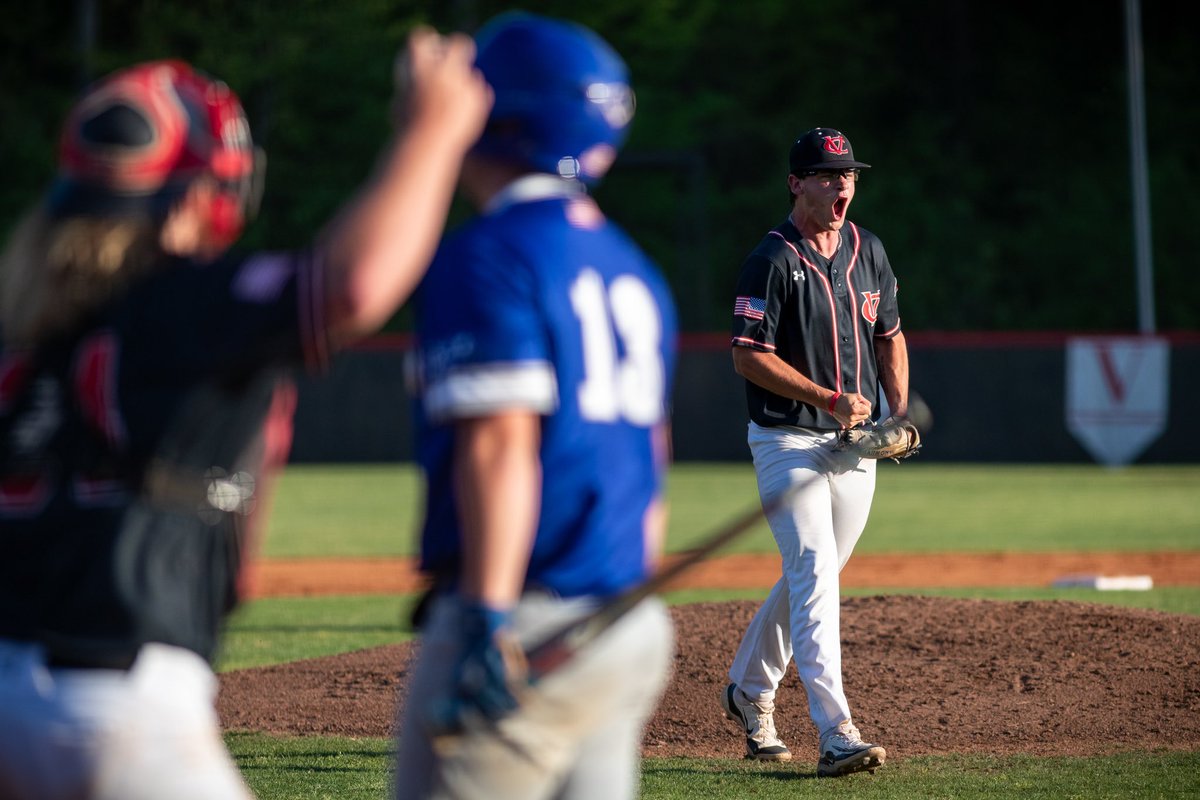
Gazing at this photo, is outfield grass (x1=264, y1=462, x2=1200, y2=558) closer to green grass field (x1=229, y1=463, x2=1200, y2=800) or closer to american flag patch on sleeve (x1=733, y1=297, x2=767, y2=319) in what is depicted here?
green grass field (x1=229, y1=463, x2=1200, y2=800)

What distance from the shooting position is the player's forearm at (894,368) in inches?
270

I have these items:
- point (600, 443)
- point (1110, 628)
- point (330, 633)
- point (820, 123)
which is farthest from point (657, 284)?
point (820, 123)

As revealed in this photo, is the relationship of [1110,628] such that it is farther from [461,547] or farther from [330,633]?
[461,547]

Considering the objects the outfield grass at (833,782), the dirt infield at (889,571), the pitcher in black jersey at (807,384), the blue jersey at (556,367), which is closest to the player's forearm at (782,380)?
the pitcher in black jersey at (807,384)

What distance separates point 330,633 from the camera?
10.9 meters

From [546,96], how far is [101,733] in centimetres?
131

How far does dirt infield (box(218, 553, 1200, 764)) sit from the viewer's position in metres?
7.07

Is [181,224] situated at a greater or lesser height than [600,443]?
greater

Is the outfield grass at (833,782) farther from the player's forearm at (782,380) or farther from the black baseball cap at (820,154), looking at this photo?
the black baseball cap at (820,154)

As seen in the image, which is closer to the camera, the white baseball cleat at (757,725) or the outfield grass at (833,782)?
the outfield grass at (833,782)

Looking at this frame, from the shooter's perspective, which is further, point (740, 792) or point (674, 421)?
point (674, 421)

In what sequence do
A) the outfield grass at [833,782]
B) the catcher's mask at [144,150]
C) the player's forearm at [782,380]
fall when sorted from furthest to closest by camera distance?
the player's forearm at [782,380]
the outfield grass at [833,782]
the catcher's mask at [144,150]

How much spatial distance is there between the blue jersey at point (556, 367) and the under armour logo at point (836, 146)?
3865mm

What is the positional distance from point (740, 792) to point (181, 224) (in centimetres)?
401
